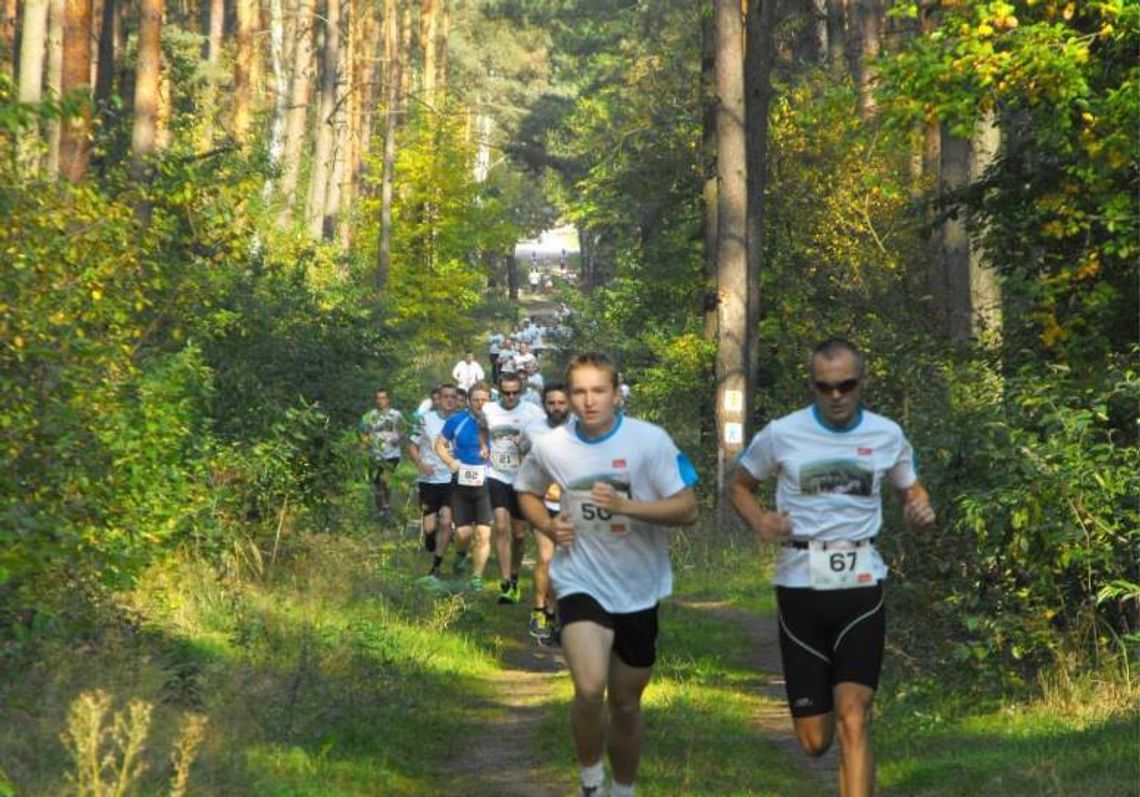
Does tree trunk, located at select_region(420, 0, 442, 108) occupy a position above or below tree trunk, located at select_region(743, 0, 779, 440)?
above

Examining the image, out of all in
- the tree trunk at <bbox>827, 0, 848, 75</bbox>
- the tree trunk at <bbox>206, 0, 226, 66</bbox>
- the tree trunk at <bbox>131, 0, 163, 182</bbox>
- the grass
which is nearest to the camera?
the grass

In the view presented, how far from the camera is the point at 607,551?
8914mm

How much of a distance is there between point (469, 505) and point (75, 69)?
6.56 m

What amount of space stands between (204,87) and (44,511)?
106 feet

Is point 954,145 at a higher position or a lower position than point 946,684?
higher

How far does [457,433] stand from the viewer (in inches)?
795

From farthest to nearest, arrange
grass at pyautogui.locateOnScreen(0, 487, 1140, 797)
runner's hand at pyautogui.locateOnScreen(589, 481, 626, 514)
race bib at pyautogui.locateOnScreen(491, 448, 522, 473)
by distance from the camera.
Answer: race bib at pyautogui.locateOnScreen(491, 448, 522, 473), grass at pyautogui.locateOnScreen(0, 487, 1140, 797), runner's hand at pyautogui.locateOnScreen(589, 481, 626, 514)

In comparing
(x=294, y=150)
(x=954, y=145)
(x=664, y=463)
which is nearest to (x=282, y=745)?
(x=664, y=463)

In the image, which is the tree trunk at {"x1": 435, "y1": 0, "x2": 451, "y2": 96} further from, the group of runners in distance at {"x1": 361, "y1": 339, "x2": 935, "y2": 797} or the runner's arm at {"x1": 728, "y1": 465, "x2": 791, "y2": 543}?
the runner's arm at {"x1": 728, "y1": 465, "x2": 791, "y2": 543}

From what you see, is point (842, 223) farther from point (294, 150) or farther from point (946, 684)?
point (294, 150)

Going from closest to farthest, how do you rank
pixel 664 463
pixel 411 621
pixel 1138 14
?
pixel 664 463
pixel 1138 14
pixel 411 621

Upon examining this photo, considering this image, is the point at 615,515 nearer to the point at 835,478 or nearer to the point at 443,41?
the point at 835,478

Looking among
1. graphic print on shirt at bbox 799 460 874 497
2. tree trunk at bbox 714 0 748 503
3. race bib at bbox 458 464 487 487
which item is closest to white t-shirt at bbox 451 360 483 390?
tree trunk at bbox 714 0 748 503

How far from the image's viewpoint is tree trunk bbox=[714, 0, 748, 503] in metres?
25.6
